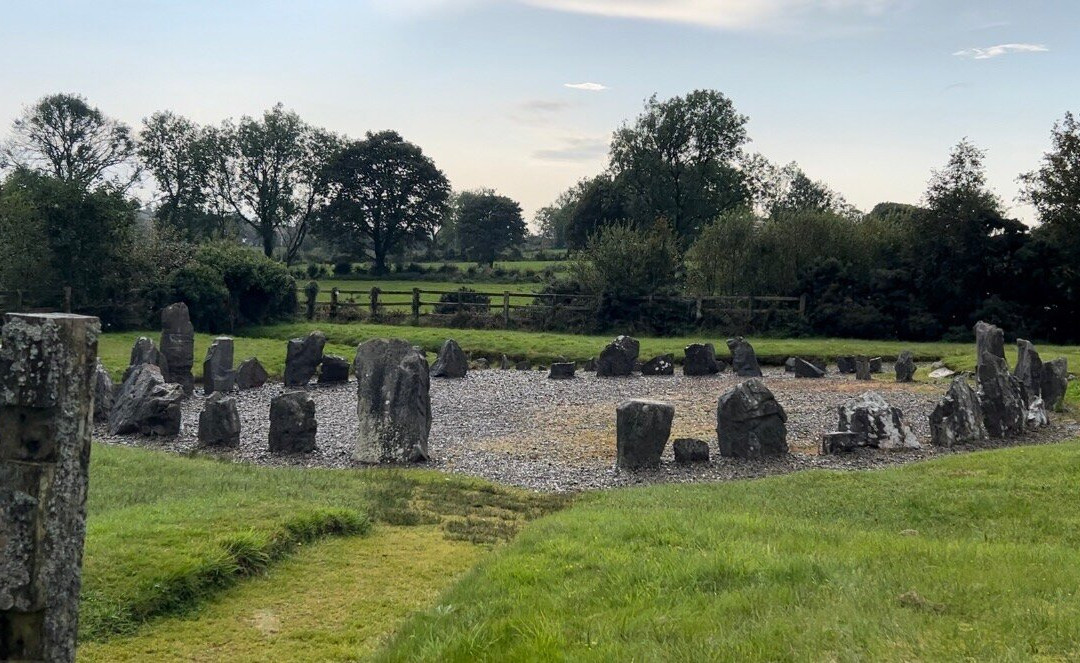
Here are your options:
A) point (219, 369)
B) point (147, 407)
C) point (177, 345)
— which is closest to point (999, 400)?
point (147, 407)

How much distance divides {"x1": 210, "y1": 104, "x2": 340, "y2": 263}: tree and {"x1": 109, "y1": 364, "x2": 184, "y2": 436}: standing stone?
61628 millimetres

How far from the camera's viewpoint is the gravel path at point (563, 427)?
1476 centimetres

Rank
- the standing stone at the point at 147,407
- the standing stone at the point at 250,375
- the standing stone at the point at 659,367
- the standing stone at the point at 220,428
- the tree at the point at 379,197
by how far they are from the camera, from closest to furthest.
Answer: the standing stone at the point at 220,428 → the standing stone at the point at 147,407 → the standing stone at the point at 250,375 → the standing stone at the point at 659,367 → the tree at the point at 379,197

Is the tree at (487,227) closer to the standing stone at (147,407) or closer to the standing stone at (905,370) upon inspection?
the standing stone at (905,370)

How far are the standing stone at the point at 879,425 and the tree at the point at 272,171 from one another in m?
67.1

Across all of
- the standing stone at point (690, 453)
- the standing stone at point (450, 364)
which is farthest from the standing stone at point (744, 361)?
the standing stone at point (690, 453)

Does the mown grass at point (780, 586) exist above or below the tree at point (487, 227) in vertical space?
below

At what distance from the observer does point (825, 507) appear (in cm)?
1084

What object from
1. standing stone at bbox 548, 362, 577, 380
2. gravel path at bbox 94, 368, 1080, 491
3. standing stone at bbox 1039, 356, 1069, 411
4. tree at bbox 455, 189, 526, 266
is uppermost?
tree at bbox 455, 189, 526, 266

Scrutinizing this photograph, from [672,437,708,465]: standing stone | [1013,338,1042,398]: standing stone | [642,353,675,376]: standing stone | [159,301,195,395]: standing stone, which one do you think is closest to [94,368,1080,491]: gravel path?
[672,437,708,465]: standing stone

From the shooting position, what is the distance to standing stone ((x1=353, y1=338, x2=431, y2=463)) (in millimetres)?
15164

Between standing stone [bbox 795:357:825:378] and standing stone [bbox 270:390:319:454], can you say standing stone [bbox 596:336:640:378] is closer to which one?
standing stone [bbox 795:357:825:378]

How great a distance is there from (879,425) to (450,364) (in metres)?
14.4

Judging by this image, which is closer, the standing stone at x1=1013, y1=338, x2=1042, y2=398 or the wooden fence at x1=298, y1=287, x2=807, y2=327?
the standing stone at x1=1013, y1=338, x2=1042, y2=398
